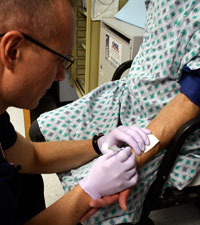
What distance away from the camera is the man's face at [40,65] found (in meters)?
0.65

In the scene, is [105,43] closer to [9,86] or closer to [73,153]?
[73,153]

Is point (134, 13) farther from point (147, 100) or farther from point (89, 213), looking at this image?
point (89, 213)

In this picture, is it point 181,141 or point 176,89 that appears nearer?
point 181,141

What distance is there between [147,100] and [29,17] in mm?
644

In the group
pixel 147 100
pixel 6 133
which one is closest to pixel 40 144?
pixel 6 133

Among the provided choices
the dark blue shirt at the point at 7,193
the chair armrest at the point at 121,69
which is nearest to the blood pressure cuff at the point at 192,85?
the chair armrest at the point at 121,69

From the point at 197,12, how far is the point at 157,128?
45 centimetres

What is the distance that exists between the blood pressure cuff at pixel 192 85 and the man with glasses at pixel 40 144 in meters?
0.20

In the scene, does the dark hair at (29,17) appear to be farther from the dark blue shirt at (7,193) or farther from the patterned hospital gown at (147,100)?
the patterned hospital gown at (147,100)

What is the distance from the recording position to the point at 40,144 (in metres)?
1.10

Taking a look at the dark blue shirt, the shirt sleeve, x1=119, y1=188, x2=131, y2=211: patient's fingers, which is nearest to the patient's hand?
x1=119, y1=188, x2=131, y2=211: patient's fingers

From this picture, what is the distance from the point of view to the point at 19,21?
61 centimetres

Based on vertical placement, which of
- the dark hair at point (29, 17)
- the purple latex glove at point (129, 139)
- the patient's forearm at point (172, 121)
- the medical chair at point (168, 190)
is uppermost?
the dark hair at point (29, 17)

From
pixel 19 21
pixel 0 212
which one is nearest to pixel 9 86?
pixel 19 21
